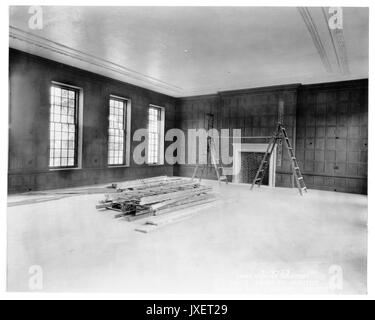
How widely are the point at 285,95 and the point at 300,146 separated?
181 centimetres

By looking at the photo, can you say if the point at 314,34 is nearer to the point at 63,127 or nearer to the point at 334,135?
the point at 334,135

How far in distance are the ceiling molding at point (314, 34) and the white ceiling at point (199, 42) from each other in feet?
0.11

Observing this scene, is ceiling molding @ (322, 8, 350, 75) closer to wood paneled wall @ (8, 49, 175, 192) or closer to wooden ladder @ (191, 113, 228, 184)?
wooden ladder @ (191, 113, 228, 184)

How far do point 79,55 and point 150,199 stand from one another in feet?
14.8

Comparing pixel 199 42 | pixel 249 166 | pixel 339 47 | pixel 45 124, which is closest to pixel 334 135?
pixel 249 166

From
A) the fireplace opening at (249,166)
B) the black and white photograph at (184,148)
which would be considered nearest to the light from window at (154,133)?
the black and white photograph at (184,148)

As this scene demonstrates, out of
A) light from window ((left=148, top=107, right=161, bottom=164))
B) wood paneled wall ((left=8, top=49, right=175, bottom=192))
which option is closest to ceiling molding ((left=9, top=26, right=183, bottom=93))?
wood paneled wall ((left=8, top=49, right=175, bottom=192))

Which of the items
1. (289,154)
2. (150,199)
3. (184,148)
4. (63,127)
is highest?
(63,127)

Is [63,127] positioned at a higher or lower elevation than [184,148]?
higher

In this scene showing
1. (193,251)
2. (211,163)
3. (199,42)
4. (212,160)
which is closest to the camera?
(193,251)

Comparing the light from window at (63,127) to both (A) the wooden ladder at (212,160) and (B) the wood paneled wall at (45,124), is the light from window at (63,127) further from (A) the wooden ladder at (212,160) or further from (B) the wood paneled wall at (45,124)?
(A) the wooden ladder at (212,160)

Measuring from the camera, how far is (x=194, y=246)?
131 inches

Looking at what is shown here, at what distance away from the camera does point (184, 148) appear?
1175 cm

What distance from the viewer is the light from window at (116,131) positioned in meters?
9.11
